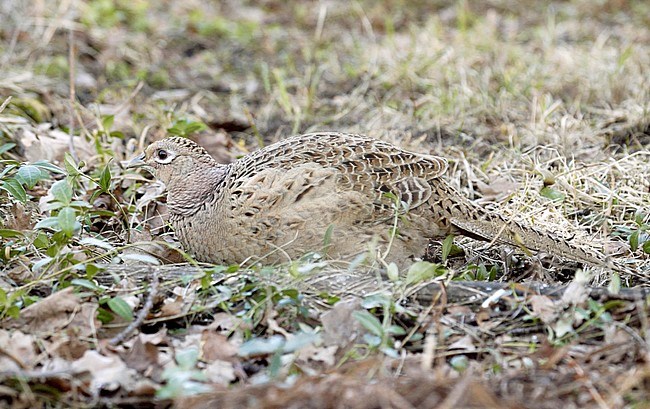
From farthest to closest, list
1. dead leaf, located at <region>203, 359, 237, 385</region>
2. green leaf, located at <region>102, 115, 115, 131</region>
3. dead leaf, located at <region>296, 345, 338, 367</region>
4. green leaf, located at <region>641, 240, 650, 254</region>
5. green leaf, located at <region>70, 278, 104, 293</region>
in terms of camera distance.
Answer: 1. green leaf, located at <region>102, 115, 115, 131</region>
2. green leaf, located at <region>641, 240, 650, 254</region>
3. green leaf, located at <region>70, 278, 104, 293</region>
4. dead leaf, located at <region>296, 345, 338, 367</region>
5. dead leaf, located at <region>203, 359, 237, 385</region>

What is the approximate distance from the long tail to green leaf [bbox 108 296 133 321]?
1.65 metres

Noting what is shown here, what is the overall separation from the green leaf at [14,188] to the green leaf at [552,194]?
280 cm

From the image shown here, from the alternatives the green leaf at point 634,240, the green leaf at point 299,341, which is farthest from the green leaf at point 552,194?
the green leaf at point 299,341

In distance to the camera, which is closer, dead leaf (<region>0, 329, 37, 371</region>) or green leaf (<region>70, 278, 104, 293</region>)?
dead leaf (<region>0, 329, 37, 371</region>)

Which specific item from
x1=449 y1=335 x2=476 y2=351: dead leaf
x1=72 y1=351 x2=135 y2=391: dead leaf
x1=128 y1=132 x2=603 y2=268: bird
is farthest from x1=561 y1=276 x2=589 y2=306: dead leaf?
x1=72 y1=351 x2=135 y2=391: dead leaf

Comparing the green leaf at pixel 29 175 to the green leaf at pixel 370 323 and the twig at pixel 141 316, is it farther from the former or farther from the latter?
the green leaf at pixel 370 323

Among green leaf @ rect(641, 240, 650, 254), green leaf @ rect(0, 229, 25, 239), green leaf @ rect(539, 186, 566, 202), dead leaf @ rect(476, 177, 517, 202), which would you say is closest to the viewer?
green leaf @ rect(0, 229, 25, 239)

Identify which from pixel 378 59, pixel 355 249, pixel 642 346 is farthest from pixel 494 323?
pixel 378 59

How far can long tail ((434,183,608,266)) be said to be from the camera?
422 centimetres

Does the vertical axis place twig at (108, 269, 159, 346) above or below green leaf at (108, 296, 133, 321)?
below

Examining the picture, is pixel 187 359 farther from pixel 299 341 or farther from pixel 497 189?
pixel 497 189

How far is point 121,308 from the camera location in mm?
3354

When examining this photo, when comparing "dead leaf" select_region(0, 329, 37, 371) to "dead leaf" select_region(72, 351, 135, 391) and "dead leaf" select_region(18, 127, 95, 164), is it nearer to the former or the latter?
"dead leaf" select_region(72, 351, 135, 391)

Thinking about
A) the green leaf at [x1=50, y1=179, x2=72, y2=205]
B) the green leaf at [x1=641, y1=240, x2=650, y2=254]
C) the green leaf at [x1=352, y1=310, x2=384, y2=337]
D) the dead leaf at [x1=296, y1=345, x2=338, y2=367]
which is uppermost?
the green leaf at [x1=50, y1=179, x2=72, y2=205]
